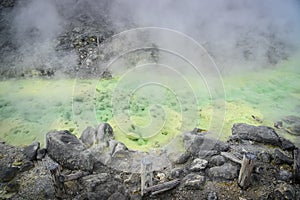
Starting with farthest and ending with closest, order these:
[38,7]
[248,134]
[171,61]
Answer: [38,7] → [171,61] → [248,134]

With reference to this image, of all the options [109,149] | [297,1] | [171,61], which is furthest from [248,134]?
[297,1]

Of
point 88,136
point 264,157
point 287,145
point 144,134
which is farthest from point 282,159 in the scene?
point 88,136

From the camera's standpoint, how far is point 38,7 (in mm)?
10148

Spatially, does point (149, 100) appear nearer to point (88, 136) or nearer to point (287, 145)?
point (88, 136)

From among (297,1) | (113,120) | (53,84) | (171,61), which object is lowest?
(113,120)

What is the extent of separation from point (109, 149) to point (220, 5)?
322 inches

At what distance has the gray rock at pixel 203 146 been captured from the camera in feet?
18.2

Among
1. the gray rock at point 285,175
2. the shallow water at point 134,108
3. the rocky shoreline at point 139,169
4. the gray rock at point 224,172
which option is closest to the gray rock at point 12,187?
the rocky shoreline at point 139,169

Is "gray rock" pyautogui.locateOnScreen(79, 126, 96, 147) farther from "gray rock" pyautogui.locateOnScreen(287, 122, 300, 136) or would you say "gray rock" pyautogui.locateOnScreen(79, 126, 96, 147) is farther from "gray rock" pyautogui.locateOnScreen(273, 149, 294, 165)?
"gray rock" pyautogui.locateOnScreen(287, 122, 300, 136)

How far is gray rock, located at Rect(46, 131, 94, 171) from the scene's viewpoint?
205 inches

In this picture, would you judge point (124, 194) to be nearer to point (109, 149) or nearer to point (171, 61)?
point (109, 149)

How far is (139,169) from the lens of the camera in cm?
532

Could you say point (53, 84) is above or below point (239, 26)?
below

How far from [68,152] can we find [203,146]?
267 cm
